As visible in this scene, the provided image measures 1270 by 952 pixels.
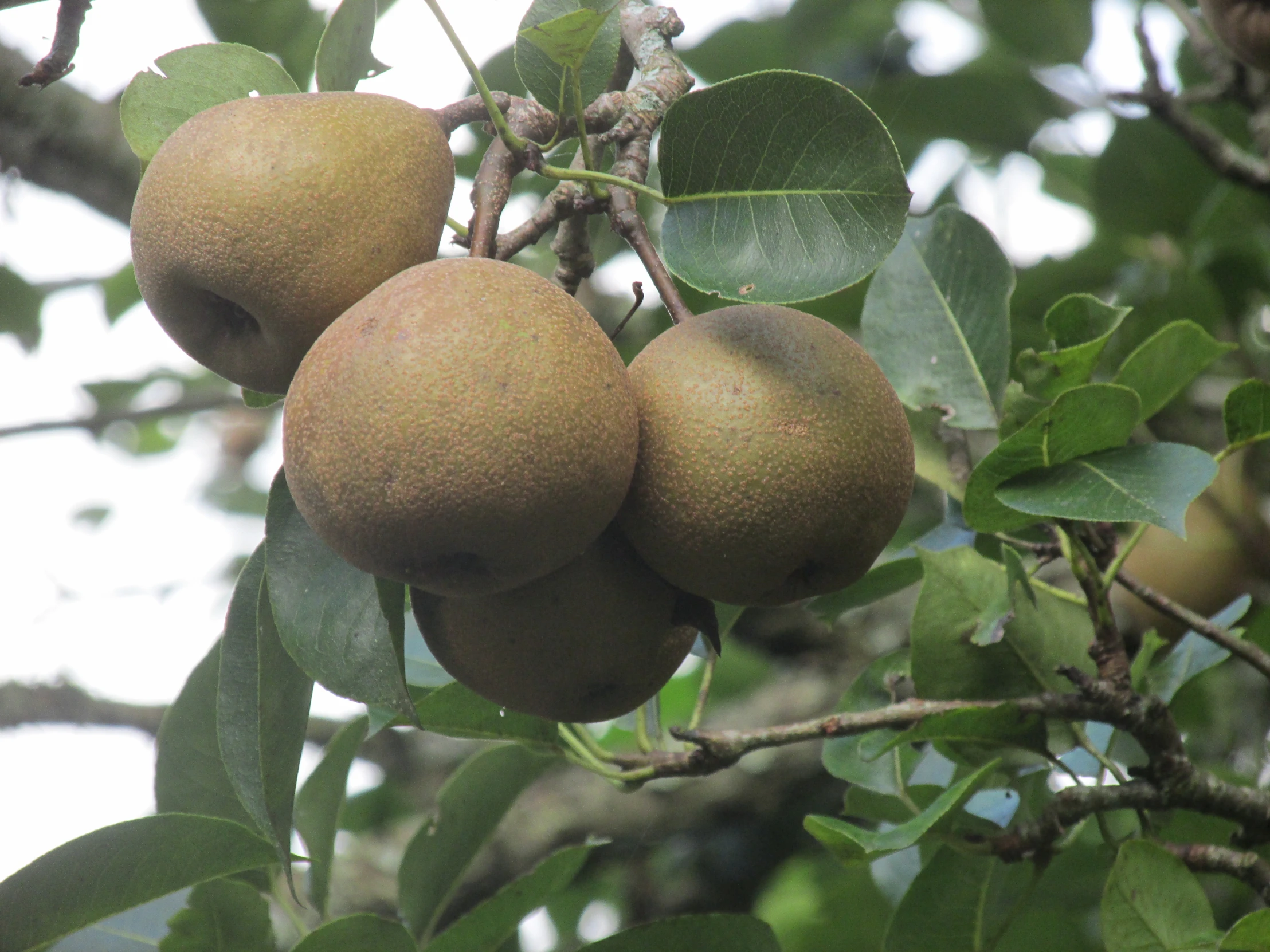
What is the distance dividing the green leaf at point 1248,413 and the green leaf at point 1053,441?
6.8 inches

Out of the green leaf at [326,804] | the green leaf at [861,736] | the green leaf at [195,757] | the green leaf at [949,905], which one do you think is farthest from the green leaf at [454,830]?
the green leaf at [949,905]

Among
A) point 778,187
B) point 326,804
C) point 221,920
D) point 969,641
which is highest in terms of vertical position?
point 778,187

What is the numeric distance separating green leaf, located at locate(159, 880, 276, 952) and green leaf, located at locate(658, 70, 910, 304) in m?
0.86

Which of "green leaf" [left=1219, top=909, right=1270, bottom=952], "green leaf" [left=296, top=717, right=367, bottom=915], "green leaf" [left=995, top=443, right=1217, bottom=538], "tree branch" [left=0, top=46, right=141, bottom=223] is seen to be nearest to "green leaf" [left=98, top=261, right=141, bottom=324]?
"tree branch" [left=0, top=46, right=141, bottom=223]

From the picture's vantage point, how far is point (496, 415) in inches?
36.1

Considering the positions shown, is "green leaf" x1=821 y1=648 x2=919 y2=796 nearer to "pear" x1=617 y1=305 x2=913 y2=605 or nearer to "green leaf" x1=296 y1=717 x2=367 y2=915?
"pear" x1=617 y1=305 x2=913 y2=605

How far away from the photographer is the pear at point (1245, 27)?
73.7 inches

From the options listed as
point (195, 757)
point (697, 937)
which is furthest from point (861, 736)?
point (195, 757)

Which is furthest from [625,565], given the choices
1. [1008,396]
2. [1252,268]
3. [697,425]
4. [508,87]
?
[1252,268]

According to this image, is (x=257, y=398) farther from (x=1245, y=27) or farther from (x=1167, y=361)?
(x=1245, y=27)

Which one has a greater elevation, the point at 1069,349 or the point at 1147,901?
the point at 1069,349

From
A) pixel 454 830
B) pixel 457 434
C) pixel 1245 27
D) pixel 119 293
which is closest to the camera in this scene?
pixel 457 434

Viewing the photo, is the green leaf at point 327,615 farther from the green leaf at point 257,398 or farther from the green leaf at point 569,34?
the green leaf at point 569,34

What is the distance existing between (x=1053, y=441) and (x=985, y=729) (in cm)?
32
